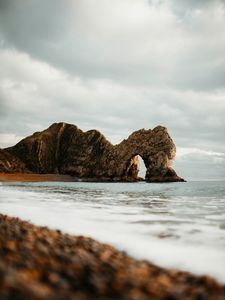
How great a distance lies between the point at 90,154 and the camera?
4924 inches

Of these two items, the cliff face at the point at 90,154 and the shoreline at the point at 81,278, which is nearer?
the shoreline at the point at 81,278

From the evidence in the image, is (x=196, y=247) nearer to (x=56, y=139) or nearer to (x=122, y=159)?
(x=122, y=159)

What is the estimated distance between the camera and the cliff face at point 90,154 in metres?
102

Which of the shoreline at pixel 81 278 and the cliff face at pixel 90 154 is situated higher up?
the cliff face at pixel 90 154

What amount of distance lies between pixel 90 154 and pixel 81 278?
400ft

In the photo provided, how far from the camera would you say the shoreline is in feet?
9.60

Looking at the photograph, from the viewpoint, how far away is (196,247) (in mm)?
6508

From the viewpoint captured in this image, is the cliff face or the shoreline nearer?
the shoreline

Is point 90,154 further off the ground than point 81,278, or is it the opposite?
point 90,154

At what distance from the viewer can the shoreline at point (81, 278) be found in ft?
9.60

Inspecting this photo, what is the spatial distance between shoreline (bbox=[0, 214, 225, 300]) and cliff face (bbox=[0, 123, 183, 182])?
96589mm

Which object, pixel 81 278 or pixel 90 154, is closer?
pixel 81 278

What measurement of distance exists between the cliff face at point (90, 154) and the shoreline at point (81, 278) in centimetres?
9659

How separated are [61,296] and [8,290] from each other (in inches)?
20.6
